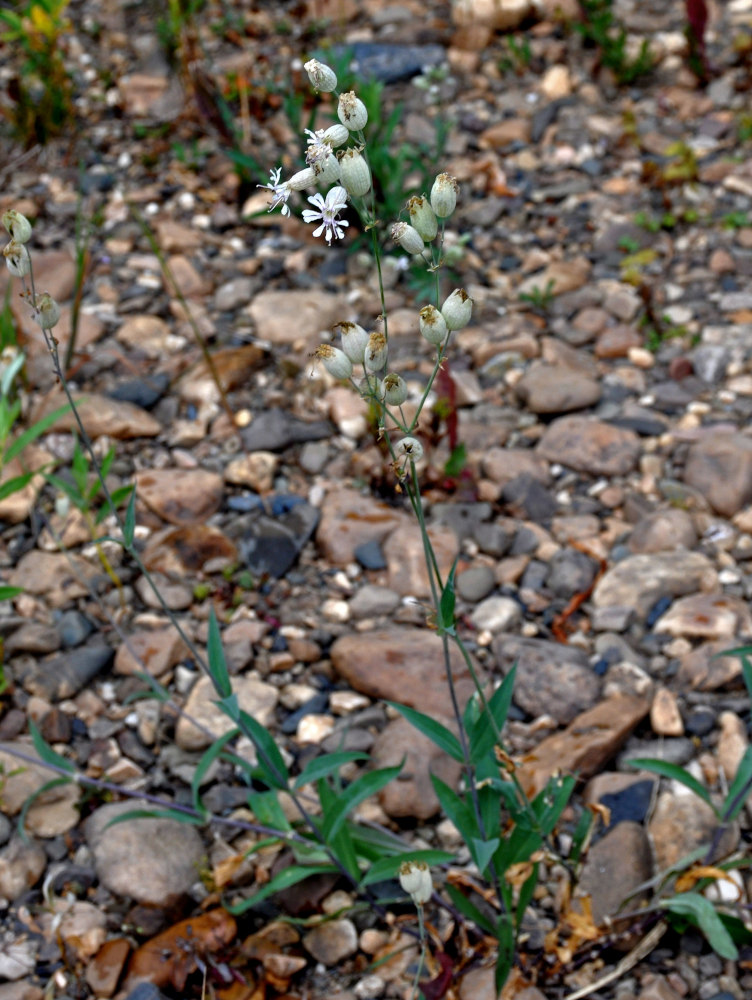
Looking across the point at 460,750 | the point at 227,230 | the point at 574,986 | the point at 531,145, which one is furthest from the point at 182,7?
the point at 574,986

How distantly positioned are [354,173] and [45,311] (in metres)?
0.70

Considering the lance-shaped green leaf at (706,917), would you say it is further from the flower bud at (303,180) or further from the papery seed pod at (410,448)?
the flower bud at (303,180)

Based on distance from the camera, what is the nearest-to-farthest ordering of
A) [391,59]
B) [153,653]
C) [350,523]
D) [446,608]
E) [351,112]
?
[351,112] → [446,608] → [153,653] → [350,523] → [391,59]

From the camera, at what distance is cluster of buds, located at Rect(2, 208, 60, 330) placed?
6.27 ft

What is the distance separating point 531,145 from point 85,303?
2267 mm

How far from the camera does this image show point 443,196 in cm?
172

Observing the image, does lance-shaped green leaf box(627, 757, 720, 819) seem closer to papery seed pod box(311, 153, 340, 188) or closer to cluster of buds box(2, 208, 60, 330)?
papery seed pod box(311, 153, 340, 188)

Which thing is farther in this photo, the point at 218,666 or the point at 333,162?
the point at 218,666

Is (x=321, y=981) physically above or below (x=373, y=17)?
below

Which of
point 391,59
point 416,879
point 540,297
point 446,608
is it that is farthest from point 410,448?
point 391,59

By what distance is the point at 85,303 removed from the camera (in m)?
4.23

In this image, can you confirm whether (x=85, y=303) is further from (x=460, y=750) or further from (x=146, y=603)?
(x=460, y=750)

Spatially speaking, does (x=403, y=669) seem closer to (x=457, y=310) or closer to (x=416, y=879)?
(x=416, y=879)

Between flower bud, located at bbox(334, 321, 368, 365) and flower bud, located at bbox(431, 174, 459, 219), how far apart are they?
24 centimetres
